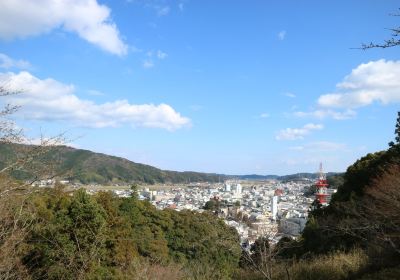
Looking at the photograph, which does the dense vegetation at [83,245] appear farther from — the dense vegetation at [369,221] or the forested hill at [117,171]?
the forested hill at [117,171]

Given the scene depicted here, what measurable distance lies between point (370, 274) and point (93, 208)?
10.6 m

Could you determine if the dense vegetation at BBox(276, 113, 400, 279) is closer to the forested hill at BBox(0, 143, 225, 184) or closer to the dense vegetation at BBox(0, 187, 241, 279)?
the dense vegetation at BBox(0, 187, 241, 279)

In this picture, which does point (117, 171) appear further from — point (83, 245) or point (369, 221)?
point (369, 221)

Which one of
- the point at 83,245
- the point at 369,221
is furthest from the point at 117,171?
the point at 369,221

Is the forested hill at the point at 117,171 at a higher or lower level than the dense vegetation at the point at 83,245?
higher

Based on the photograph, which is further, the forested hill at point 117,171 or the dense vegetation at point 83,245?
the forested hill at point 117,171

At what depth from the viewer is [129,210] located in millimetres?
25969

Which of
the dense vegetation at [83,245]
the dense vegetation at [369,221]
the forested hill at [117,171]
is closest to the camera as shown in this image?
the dense vegetation at [369,221]

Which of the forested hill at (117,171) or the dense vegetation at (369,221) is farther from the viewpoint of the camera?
the forested hill at (117,171)

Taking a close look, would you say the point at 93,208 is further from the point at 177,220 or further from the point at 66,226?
the point at 177,220

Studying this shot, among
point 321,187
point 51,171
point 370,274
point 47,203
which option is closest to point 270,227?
point 370,274

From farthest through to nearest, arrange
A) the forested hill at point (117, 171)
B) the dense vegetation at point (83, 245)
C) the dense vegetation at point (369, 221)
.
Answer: the forested hill at point (117, 171) → the dense vegetation at point (83, 245) → the dense vegetation at point (369, 221)

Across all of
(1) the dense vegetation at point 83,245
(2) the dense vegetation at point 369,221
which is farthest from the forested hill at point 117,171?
(2) the dense vegetation at point 369,221

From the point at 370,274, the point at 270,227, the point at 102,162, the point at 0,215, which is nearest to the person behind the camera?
the point at 0,215
